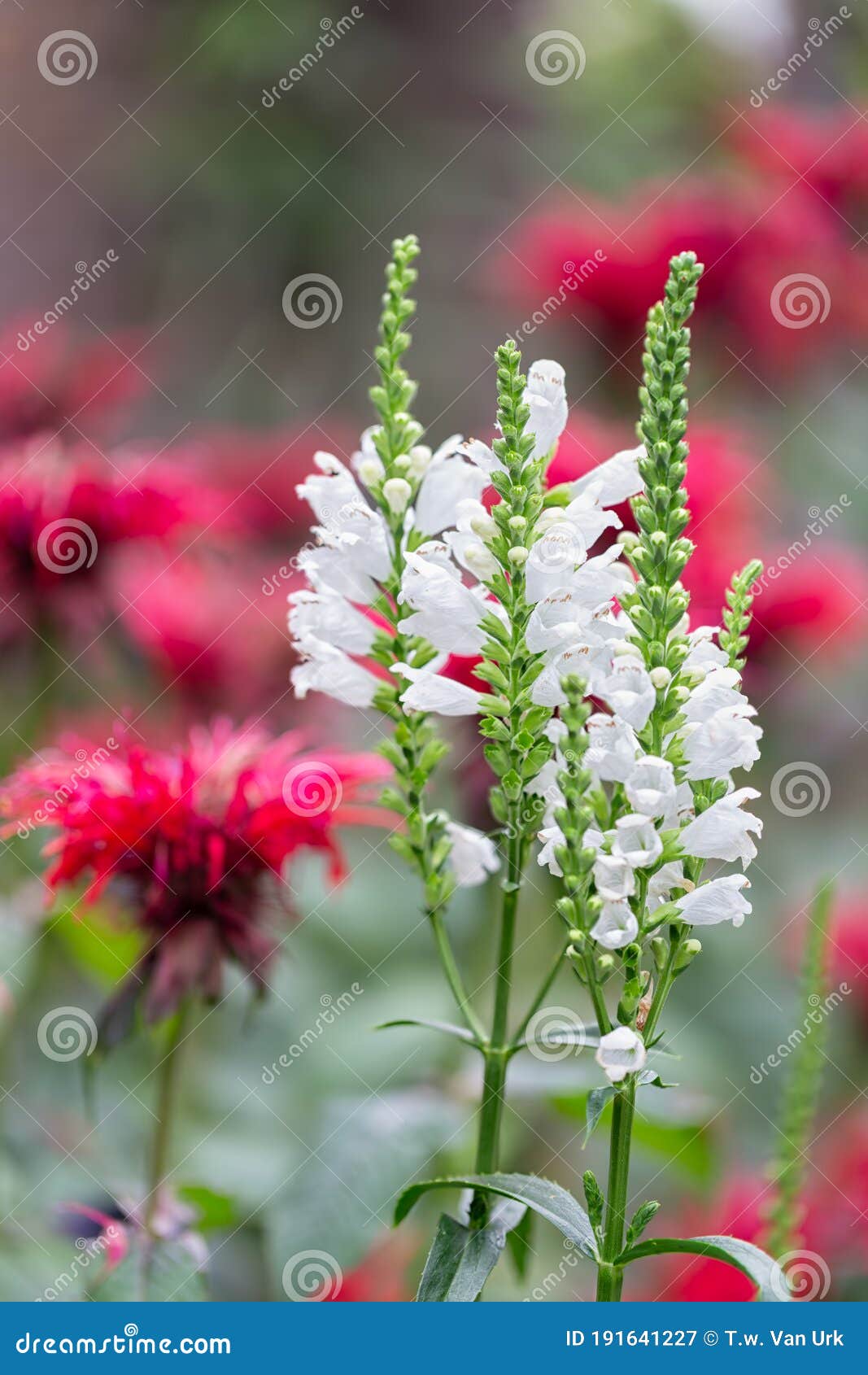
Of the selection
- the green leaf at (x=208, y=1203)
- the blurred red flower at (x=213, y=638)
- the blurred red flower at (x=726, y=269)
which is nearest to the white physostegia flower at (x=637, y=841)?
the green leaf at (x=208, y=1203)

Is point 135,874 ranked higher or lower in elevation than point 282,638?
lower

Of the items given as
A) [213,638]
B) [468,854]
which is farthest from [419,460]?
[213,638]

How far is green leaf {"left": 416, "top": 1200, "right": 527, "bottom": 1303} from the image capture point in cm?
38

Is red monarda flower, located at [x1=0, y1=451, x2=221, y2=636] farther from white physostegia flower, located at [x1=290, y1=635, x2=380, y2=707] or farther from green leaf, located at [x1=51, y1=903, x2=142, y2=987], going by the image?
white physostegia flower, located at [x1=290, y1=635, x2=380, y2=707]

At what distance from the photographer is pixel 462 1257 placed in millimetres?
394

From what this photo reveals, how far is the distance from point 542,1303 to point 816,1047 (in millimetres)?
128

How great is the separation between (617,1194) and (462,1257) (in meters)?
0.06

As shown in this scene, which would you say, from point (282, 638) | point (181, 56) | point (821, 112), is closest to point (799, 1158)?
point (282, 638)

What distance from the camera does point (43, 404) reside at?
87 centimetres

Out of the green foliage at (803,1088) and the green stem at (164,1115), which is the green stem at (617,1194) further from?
the green stem at (164,1115)

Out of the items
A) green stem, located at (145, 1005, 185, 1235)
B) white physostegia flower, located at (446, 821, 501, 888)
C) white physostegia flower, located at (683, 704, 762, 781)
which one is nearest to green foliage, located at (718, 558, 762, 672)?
white physostegia flower, located at (683, 704, 762, 781)

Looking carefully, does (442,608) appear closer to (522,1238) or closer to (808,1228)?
(522,1238)

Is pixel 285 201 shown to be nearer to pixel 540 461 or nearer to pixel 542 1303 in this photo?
pixel 540 461

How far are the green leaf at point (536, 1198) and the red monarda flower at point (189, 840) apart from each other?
169 mm
